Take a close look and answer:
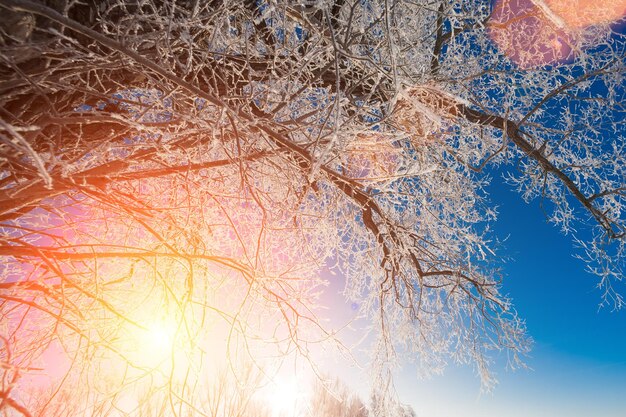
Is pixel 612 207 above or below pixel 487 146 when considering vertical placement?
below

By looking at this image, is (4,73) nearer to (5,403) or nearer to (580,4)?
(5,403)

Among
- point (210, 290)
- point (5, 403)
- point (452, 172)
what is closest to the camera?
point (5, 403)

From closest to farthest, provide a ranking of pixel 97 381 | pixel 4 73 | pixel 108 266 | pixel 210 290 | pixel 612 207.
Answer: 1. pixel 4 73
2. pixel 97 381
3. pixel 210 290
4. pixel 108 266
5. pixel 612 207

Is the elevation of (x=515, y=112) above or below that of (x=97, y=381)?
above

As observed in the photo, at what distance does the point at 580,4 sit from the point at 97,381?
19.1 feet

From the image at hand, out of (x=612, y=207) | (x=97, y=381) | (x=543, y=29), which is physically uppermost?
(x=543, y=29)

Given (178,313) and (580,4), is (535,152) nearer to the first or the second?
(580,4)

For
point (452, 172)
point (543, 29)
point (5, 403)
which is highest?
point (543, 29)

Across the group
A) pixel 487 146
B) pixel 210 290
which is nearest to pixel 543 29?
pixel 487 146

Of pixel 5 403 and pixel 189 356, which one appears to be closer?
pixel 5 403

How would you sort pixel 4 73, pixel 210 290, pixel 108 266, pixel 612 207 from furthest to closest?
pixel 612 207 < pixel 108 266 < pixel 210 290 < pixel 4 73

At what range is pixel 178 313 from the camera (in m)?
2.33

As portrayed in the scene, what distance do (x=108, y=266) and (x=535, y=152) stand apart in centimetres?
406

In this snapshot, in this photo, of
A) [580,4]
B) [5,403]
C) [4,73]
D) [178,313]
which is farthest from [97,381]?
[580,4]
